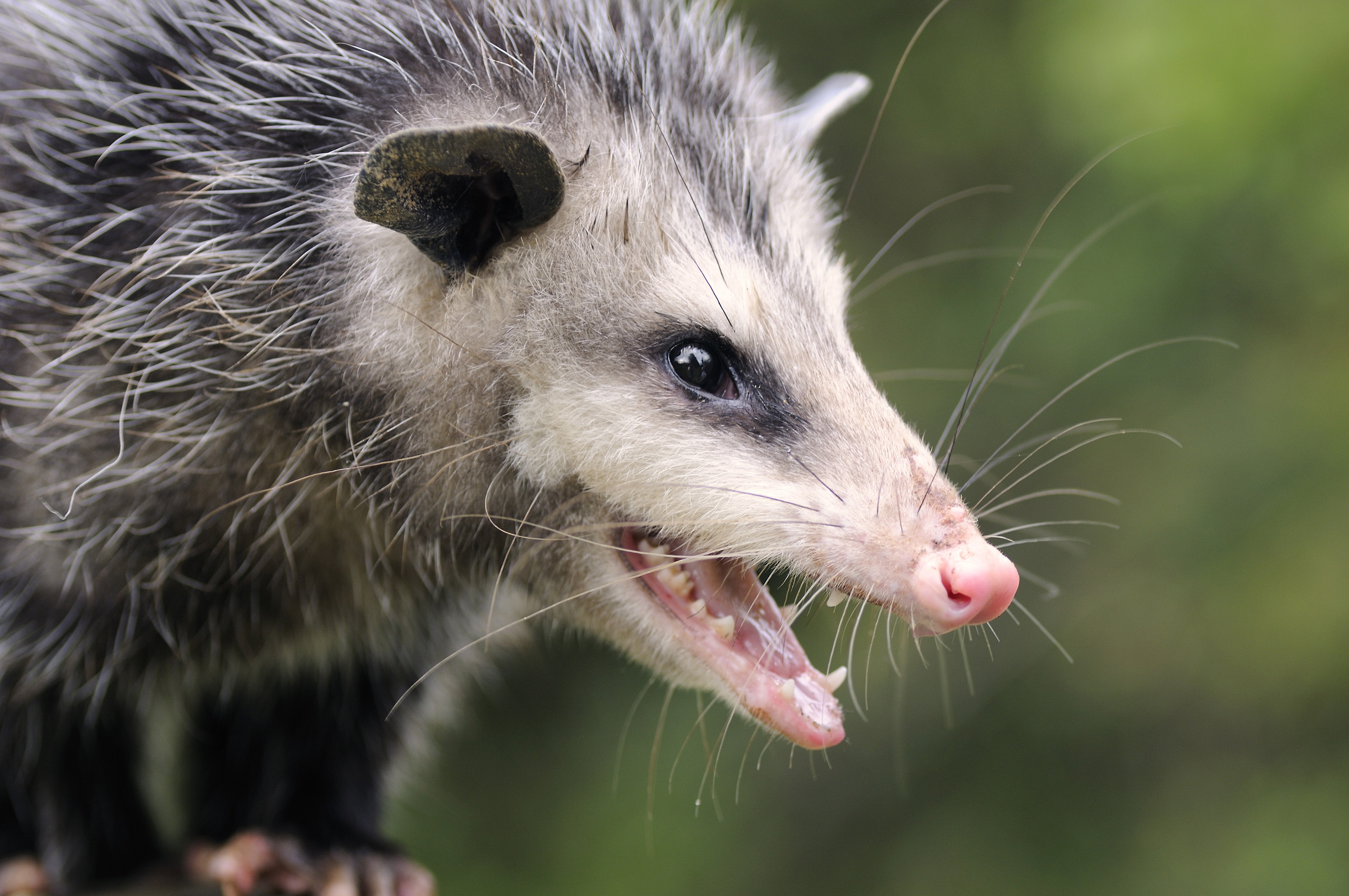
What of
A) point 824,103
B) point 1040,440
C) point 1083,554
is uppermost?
point 824,103

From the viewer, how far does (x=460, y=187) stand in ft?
5.34

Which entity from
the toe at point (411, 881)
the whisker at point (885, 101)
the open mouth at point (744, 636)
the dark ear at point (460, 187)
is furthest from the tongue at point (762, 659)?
the toe at point (411, 881)

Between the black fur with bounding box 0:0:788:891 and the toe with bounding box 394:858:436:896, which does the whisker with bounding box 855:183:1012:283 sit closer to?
the black fur with bounding box 0:0:788:891

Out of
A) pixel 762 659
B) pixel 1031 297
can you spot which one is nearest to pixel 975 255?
pixel 1031 297

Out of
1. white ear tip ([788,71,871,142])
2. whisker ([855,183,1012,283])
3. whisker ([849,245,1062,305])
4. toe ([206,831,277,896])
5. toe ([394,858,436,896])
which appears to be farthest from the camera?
whisker ([849,245,1062,305])

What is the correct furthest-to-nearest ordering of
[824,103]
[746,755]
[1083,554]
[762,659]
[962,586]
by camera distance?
[1083,554] → [824,103] → [762,659] → [746,755] → [962,586]

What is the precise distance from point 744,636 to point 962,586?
1.37 feet

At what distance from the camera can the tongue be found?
5.26 ft

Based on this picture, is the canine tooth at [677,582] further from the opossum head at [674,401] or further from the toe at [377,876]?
the toe at [377,876]

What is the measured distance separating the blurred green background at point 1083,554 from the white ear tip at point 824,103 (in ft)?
2.49

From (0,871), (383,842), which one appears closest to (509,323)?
(383,842)

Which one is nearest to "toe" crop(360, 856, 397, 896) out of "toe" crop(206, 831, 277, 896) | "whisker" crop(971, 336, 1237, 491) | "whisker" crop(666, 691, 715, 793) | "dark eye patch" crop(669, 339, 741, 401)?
"toe" crop(206, 831, 277, 896)

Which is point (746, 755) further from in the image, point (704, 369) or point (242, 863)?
point (242, 863)

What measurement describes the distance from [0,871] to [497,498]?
1.66 meters
